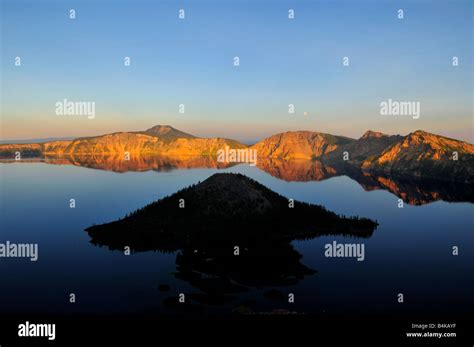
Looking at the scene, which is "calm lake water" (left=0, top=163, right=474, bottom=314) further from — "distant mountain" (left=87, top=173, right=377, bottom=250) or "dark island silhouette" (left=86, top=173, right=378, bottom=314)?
"distant mountain" (left=87, top=173, right=377, bottom=250)

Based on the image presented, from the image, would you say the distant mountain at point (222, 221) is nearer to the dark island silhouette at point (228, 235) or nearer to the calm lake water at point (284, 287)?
the dark island silhouette at point (228, 235)

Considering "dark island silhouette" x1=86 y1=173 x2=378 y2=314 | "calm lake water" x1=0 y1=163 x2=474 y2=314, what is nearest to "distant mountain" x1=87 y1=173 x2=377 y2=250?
"dark island silhouette" x1=86 y1=173 x2=378 y2=314

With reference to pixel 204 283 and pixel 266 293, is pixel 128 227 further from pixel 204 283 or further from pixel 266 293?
pixel 266 293

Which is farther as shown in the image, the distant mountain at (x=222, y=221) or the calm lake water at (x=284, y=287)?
the distant mountain at (x=222, y=221)

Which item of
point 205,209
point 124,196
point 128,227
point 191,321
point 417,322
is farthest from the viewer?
point 124,196

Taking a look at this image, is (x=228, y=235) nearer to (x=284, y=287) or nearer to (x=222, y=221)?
(x=222, y=221)

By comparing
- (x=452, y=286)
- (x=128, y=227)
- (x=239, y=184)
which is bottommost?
(x=452, y=286)

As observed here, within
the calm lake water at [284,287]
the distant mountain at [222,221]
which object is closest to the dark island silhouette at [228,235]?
the distant mountain at [222,221]

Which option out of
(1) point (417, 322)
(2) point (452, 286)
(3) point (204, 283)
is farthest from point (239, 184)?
(1) point (417, 322)
